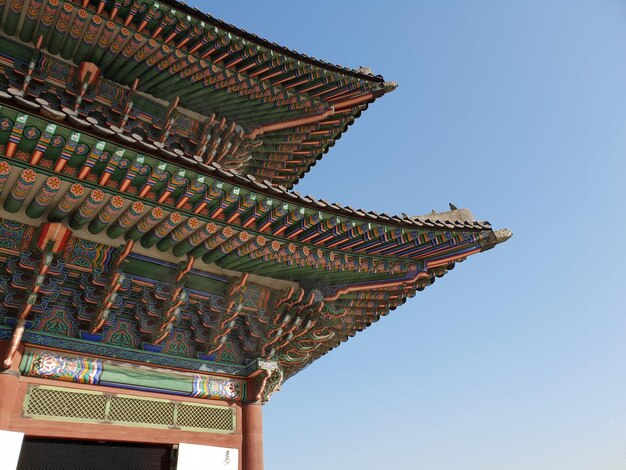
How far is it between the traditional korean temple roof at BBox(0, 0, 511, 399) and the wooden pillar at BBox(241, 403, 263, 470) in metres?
0.39

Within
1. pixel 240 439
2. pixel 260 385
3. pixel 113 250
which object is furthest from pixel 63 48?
pixel 240 439

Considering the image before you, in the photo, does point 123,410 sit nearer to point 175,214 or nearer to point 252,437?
point 252,437

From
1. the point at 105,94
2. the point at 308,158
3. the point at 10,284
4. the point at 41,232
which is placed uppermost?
the point at 308,158

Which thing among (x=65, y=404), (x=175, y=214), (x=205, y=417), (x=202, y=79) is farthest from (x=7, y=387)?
(x=202, y=79)

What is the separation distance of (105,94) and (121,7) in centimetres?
162

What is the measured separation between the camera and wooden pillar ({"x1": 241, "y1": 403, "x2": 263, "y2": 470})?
6.89m

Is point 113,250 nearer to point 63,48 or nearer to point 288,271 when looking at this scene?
point 288,271

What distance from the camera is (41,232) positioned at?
18.9 feet

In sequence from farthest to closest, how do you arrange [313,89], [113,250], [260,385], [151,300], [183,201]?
[313,89] → [260,385] → [151,300] → [113,250] → [183,201]

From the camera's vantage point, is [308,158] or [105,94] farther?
[308,158]

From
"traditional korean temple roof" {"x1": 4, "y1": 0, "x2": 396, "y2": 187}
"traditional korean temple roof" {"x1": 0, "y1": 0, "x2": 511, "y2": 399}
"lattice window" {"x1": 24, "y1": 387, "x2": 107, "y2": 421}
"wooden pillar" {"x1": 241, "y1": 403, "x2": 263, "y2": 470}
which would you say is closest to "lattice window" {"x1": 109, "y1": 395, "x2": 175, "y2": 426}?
"lattice window" {"x1": 24, "y1": 387, "x2": 107, "y2": 421}

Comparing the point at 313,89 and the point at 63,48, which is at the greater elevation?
the point at 313,89

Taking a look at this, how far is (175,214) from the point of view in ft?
19.6

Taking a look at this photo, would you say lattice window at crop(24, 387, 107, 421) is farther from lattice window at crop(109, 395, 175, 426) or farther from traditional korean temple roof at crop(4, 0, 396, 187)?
traditional korean temple roof at crop(4, 0, 396, 187)
